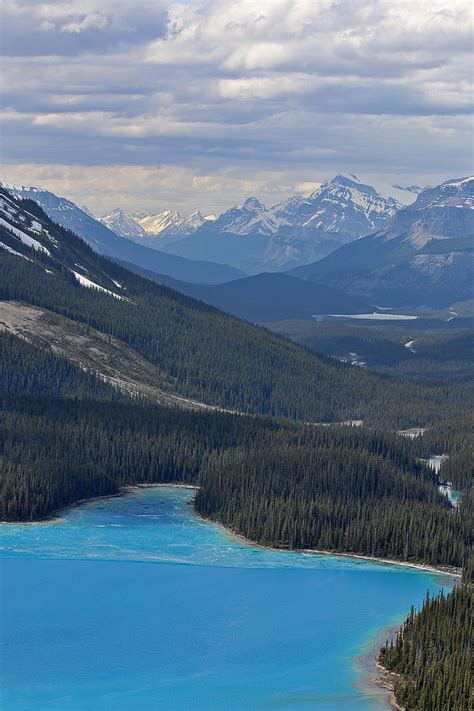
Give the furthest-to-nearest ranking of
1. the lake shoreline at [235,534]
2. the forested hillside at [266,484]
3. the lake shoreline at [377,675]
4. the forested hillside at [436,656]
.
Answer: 1. the forested hillside at [266,484]
2. the lake shoreline at [235,534]
3. the lake shoreline at [377,675]
4. the forested hillside at [436,656]

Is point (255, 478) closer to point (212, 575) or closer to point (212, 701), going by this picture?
point (212, 575)

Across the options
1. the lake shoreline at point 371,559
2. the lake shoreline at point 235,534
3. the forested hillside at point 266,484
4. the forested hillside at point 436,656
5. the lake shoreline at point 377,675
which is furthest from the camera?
the forested hillside at point 266,484

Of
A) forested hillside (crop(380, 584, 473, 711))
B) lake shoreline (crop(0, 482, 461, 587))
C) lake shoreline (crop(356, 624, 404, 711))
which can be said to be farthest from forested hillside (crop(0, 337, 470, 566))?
lake shoreline (crop(356, 624, 404, 711))

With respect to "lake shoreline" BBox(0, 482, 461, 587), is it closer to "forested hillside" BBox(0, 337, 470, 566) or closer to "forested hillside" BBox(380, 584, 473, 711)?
"forested hillside" BBox(0, 337, 470, 566)

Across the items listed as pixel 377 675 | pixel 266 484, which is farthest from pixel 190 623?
pixel 266 484

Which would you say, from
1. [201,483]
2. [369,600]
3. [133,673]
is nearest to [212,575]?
[369,600]

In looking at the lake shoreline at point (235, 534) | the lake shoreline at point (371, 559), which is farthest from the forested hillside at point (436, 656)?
the lake shoreline at point (235, 534)

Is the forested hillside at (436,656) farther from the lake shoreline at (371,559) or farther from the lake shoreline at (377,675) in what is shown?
the lake shoreline at (371,559)

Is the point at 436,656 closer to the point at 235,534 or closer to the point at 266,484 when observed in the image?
the point at 235,534
